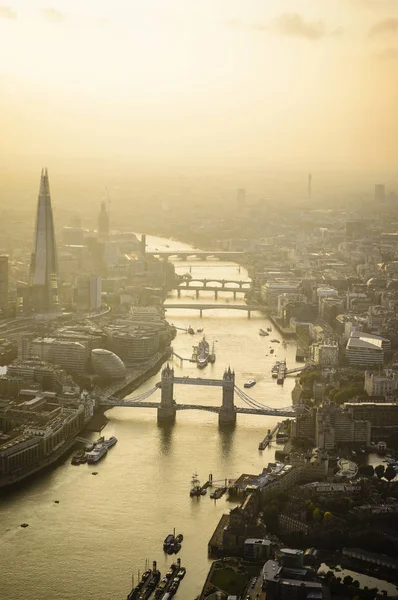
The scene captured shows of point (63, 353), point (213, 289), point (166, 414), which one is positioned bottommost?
point (166, 414)

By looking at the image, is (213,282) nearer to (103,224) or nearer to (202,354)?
(103,224)

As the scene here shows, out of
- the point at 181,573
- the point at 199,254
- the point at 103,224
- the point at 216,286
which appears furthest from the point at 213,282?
the point at 181,573

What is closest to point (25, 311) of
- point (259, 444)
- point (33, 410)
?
point (33, 410)

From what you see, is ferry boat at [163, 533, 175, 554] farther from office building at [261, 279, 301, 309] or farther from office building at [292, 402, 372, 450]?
office building at [261, 279, 301, 309]

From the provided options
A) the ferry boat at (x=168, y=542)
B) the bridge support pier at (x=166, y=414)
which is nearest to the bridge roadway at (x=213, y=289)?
the bridge support pier at (x=166, y=414)

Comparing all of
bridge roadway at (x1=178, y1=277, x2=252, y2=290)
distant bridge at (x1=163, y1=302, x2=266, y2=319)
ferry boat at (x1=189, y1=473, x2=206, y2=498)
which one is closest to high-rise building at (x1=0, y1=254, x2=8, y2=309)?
distant bridge at (x1=163, y1=302, x2=266, y2=319)

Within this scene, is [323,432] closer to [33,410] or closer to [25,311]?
[33,410]

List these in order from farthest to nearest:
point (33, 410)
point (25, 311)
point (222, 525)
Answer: point (25, 311)
point (33, 410)
point (222, 525)
